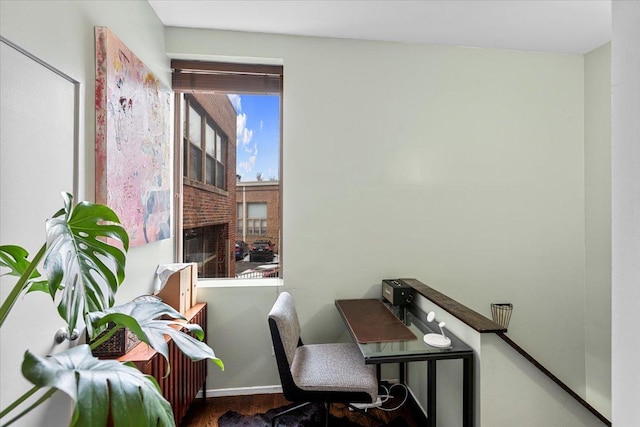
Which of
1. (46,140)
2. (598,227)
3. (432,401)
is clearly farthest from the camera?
(598,227)

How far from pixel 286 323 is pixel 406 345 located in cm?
68

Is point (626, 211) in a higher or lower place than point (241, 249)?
higher

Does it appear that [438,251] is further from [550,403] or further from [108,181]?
[108,181]

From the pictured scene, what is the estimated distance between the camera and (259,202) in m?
2.77

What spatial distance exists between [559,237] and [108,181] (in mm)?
3453

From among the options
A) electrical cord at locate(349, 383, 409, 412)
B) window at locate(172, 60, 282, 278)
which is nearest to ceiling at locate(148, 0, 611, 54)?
window at locate(172, 60, 282, 278)

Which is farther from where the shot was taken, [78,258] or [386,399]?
[386,399]

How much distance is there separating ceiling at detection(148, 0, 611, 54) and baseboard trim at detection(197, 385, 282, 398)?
9.28ft

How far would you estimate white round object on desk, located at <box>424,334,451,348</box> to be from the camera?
1673mm

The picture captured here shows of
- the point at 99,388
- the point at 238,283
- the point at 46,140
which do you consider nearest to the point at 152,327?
the point at 99,388

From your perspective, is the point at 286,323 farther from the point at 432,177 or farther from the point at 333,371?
the point at 432,177

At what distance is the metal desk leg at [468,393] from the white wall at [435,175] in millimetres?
1073

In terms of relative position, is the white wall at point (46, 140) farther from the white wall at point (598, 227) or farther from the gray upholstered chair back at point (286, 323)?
the white wall at point (598, 227)

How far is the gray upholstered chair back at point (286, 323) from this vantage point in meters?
1.77
